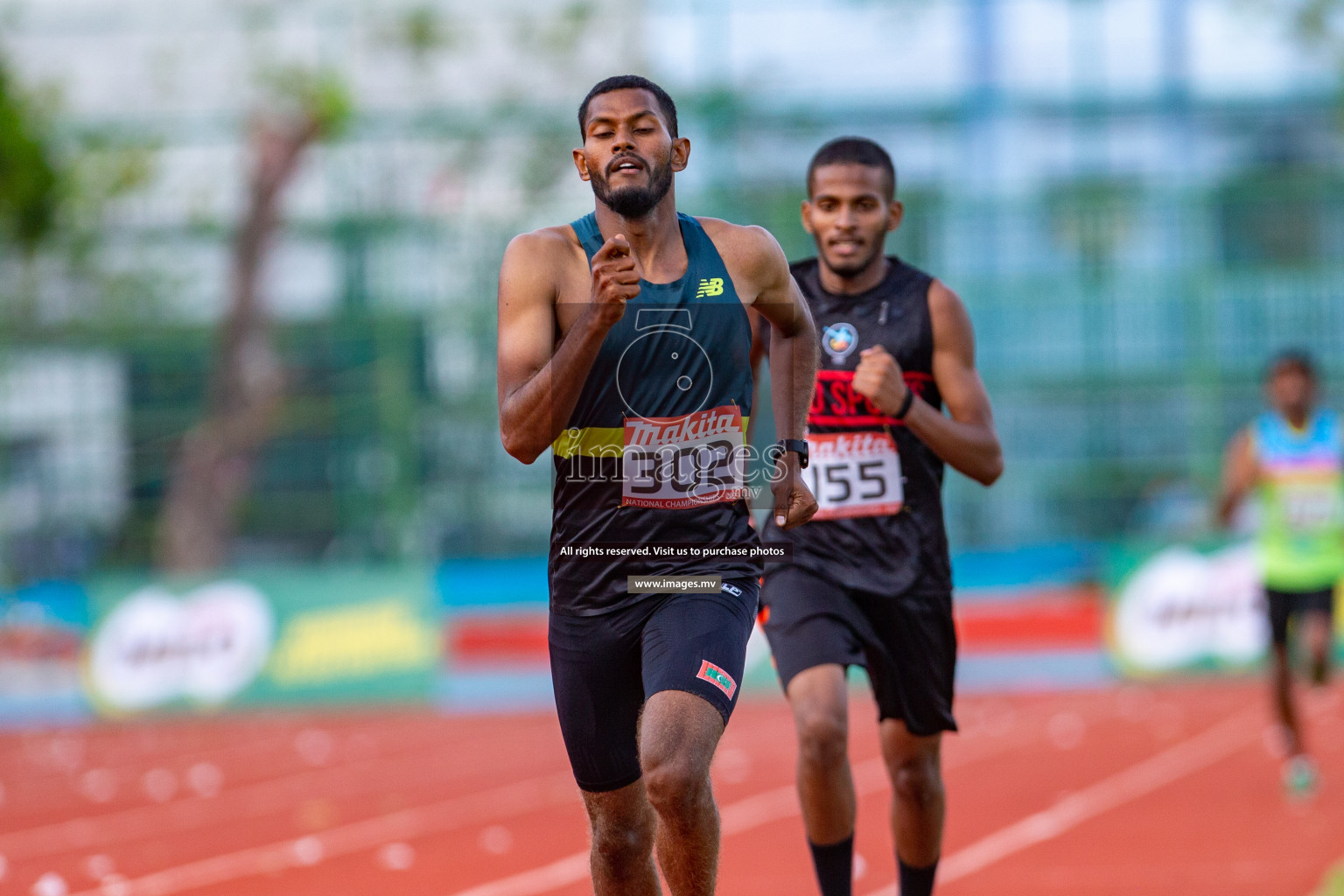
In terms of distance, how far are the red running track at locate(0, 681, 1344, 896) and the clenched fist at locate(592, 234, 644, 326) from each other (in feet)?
12.4

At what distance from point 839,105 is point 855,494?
15.5m

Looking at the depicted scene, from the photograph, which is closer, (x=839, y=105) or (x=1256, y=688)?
(x=1256, y=688)

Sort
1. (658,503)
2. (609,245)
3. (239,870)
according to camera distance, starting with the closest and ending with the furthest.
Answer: (609,245)
(658,503)
(239,870)

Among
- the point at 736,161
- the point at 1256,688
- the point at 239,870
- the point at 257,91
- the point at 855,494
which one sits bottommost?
the point at 1256,688

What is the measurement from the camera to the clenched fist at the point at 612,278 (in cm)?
367

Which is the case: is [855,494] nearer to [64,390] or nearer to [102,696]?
[102,696]

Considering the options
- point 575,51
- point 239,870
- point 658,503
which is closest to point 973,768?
point 239,870

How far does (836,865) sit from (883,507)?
1143 millimetres

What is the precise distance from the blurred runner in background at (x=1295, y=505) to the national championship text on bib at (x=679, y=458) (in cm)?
581

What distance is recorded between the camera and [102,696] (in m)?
15.3

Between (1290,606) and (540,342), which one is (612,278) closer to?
(540,342)

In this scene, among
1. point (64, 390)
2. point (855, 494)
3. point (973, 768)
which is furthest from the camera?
point (64, 390)

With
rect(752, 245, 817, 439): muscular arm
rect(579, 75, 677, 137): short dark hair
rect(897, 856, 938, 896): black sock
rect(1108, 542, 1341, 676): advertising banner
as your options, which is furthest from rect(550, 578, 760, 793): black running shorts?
rect(1108, 542, 1341, 676): advertising banner

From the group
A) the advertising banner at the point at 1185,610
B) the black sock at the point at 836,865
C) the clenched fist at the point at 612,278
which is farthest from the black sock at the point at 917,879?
the advertising banner at the point at 1185,610
